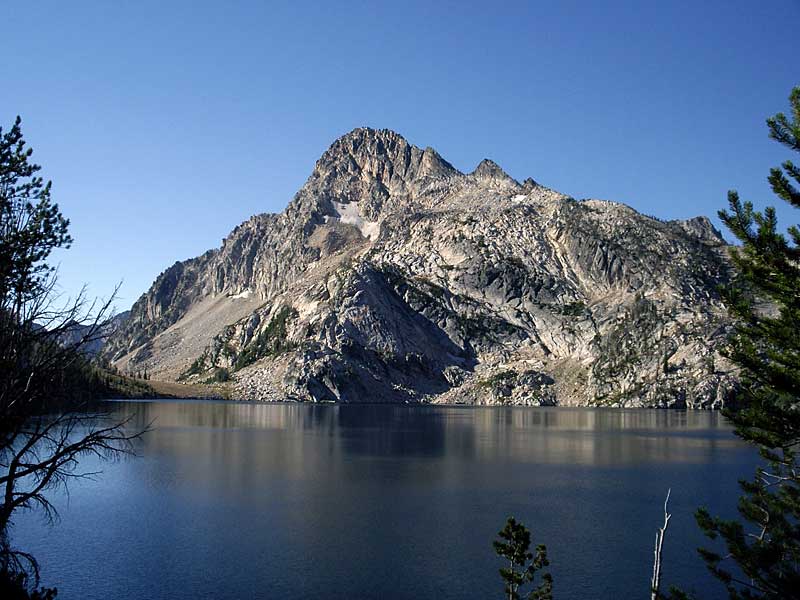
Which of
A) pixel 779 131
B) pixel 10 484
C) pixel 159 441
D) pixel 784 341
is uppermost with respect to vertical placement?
pixel 779 131

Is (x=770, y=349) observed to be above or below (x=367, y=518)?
above

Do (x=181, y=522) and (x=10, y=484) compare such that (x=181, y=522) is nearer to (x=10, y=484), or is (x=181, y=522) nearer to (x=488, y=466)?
(x=10, y=484)

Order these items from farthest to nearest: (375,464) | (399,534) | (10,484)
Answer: (375,464) → (399,534) → (10,484)

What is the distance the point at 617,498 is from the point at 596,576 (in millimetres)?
25113

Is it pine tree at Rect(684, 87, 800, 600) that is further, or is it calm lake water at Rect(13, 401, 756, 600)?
calm lake water at Rect(13, 401, 756, 600)

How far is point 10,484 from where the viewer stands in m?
26.7

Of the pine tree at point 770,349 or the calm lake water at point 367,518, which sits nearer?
the pine tree at point 770,349

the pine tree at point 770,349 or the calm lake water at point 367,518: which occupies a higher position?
the pine tree at point 770,349

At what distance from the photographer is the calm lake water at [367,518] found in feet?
127

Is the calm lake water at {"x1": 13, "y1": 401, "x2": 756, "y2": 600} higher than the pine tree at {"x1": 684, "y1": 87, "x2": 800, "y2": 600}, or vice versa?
the pine tree at {"x1": 684, "y1": 87, "x2": 800, "y2": 600}

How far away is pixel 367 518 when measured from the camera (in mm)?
53906

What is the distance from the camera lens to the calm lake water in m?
38.7

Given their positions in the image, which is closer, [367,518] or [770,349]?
[770,349]

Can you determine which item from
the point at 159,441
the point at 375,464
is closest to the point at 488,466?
the point at 375,464
